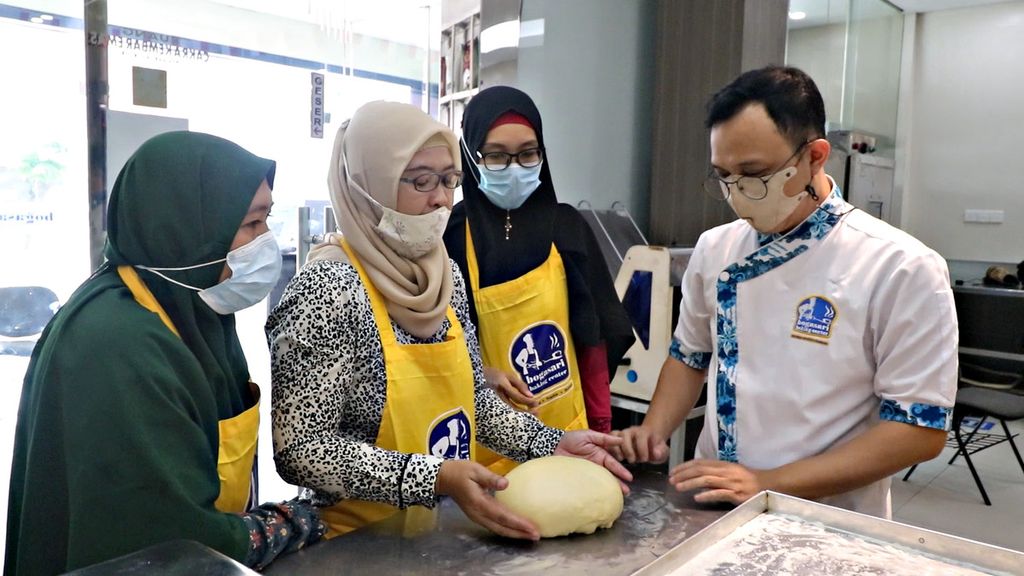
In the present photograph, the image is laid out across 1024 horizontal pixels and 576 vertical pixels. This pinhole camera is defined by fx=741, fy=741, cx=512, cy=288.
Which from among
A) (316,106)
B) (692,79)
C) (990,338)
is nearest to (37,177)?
(316,106)

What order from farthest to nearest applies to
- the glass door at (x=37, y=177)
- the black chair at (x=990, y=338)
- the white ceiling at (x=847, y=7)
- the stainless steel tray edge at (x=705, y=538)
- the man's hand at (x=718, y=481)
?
the black chair at (x=990, y=338), the white ceiling at (x=847, y=7), the glass door at (x=37, y=177), the man's hand at (x=718, y=481), the stainless steel tray edge at (x=705, y=538)

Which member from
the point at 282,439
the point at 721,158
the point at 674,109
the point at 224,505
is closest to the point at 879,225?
the point at 721,158

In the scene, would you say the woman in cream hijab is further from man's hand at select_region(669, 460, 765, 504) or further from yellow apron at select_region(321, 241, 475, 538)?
man's hand at select_region(669, 460, 765, 504)

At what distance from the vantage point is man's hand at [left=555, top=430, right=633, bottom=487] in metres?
1.39

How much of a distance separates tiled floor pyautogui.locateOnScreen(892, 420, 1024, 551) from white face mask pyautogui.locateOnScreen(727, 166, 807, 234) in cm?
248

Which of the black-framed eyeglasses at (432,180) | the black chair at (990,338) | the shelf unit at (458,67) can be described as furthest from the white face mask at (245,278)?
the black chair at (990,338)

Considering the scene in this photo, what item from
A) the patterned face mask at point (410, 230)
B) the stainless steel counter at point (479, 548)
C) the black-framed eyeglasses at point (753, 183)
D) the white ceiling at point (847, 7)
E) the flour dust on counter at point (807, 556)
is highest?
the white ceiling at point (847, 7)

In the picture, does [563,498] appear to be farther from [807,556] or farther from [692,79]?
[692,79]

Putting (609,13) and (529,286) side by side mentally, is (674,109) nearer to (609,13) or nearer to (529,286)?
(609,13)

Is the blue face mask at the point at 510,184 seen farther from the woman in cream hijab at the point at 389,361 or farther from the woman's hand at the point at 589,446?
the woman's hand at the point at 589,446

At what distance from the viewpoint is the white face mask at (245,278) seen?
1150 millimetres

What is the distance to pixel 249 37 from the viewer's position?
242 cm

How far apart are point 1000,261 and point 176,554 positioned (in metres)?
6.47

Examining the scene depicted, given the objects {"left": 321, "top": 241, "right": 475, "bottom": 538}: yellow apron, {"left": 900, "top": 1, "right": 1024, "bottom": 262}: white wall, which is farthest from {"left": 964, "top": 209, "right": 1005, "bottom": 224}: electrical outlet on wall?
{"left": 321, "top": 241, "right": 475, "bottom": 538}: yellow apron
